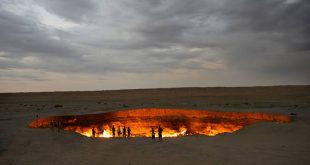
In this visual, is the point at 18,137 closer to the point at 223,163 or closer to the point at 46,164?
the point at 46,164

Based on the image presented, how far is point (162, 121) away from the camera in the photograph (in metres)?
30.5

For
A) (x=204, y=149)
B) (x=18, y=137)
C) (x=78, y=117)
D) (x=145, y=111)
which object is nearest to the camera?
(x=204, y=149)

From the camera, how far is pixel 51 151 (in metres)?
16.8

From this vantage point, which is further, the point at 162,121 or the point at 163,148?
the point at 162,121

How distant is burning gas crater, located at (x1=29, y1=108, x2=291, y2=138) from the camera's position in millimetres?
27500

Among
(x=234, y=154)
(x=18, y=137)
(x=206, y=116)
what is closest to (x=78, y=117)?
(x=18, y=137)

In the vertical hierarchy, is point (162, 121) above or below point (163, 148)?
above

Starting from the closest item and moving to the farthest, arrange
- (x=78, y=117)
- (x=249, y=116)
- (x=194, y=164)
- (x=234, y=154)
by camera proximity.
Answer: (x=194, y=164)
(x=234, y=154)
(x=249, y=116)
(x=78, y=117)

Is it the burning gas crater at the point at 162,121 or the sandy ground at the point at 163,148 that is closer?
the sandy ground at the point at 163,148

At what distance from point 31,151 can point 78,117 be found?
12.4 m

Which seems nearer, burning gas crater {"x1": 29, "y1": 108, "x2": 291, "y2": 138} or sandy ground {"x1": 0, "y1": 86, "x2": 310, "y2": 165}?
sandy ground {"x1": 0, "y1": 86, "x2": 310, "y2": 165}

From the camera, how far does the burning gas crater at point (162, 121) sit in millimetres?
27500

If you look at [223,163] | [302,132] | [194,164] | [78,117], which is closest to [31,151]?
[194,164]

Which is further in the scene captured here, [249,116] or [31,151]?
[249,116]
